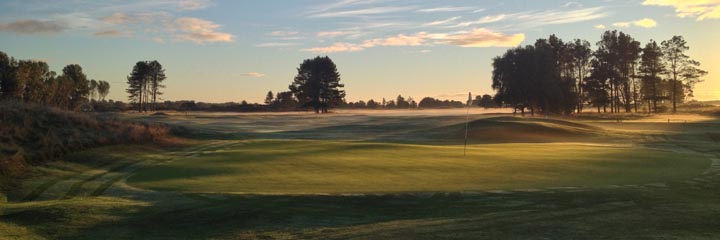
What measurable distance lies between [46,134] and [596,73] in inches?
3844

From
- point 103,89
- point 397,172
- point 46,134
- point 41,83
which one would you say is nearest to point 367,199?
point 397,172

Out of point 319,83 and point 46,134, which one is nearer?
point 46,134

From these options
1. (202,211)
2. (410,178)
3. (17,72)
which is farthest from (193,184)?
(17,72)

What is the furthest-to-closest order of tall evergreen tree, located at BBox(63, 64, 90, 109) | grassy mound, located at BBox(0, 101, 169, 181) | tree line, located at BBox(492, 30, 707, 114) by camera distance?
tall evergreen tree, located at BBox(63, 64, 90, 109)
tree line, located at BBox(492, 30, 707, 114)
grassy mound, located at BBox(0, 101, 169, 181)

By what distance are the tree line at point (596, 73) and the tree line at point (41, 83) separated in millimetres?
66736

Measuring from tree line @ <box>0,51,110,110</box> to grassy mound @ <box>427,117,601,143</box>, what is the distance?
184 feet

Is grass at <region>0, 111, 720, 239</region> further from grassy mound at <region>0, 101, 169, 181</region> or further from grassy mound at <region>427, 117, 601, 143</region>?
grassy mound at <region>427, 117, 601, 143</region>

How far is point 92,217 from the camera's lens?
1084cm

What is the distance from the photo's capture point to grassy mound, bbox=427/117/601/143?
48.6 meters

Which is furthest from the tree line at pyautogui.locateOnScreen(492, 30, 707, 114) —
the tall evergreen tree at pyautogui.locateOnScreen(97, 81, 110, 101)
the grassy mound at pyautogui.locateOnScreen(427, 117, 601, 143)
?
the tall evergreen tree at pyautogui.locateOnScreen(97, 81, 110, 101)

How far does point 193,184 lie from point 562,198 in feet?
32.8

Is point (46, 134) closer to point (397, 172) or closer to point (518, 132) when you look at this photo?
point (397, 172)

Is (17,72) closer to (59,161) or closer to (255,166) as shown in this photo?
(59,161)

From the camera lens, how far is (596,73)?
336 feet
